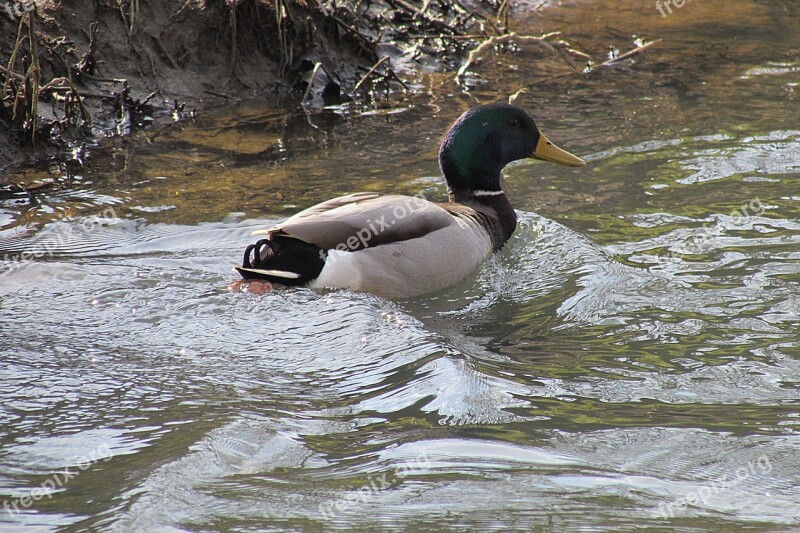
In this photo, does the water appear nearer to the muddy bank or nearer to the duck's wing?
the duck's wing

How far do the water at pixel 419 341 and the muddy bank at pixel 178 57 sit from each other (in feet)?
1.45

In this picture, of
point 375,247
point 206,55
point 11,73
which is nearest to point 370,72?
point 206,55

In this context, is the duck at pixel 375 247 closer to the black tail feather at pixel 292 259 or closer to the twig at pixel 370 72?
the black tail feather at pixel 292 259

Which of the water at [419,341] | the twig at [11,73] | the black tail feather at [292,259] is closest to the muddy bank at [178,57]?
the twig at [11,73]

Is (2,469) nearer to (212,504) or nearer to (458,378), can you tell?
(212,504)

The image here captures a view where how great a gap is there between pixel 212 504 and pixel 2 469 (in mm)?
886

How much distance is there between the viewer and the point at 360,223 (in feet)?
18.8

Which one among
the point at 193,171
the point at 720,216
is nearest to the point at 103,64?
the point at 193,171

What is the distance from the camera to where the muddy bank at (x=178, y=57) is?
8.06 meters

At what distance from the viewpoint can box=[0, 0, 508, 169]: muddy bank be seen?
8.06m

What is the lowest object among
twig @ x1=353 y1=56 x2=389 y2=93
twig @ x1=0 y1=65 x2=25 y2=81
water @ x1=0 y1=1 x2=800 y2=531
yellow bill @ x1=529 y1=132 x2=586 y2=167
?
water @ x1=0 y1=1 x2=800 y2=531

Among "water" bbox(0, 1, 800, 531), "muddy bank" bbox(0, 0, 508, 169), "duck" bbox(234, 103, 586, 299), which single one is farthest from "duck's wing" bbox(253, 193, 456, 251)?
"muddy bank" bbox(0, 0, 508, 169)

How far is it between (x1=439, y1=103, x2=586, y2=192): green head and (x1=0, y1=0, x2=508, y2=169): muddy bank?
8.16 ft

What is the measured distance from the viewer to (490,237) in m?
6.57
